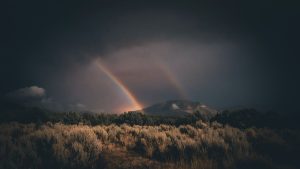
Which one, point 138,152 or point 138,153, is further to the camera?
point 138,152

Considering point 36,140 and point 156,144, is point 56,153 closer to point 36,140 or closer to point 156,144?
point 36,140

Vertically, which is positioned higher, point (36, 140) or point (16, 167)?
point (36, 140)

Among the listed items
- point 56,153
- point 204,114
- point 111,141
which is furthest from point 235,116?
point 56,153

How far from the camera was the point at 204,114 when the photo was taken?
107 feet

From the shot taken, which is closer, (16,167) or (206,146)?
(16,167)

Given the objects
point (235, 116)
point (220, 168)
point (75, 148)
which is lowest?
point (220, 168)

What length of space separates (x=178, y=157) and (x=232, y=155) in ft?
8.12

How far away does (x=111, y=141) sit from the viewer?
1588cm

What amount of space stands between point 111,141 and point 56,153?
15.1 feet

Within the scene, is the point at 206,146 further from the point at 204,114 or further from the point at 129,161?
the point at 204,114

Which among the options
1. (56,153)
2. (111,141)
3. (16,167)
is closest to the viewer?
(16,167)

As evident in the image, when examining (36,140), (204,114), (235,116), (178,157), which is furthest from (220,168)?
(204,114)

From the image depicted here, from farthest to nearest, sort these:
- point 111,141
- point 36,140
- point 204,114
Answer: point 204,114 → point 111,141 → point 36,140

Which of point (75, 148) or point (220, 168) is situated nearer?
point (220, 168)
